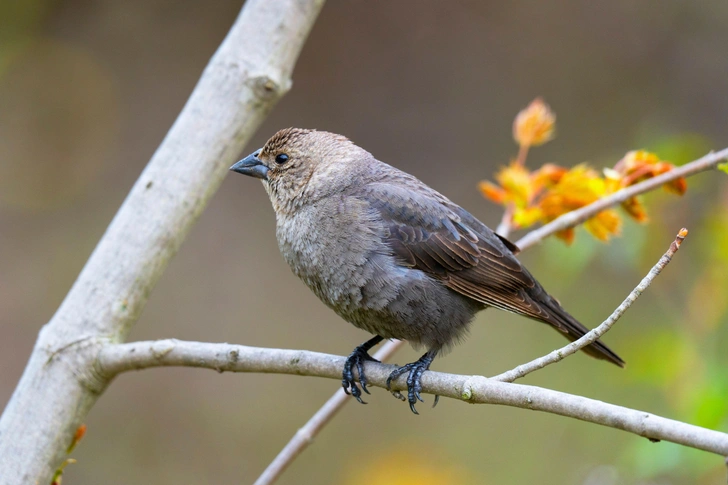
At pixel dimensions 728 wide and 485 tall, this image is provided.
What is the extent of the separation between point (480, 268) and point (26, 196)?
4.73 m

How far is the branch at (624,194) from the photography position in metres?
2.76

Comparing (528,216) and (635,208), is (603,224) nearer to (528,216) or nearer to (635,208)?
(635,208)

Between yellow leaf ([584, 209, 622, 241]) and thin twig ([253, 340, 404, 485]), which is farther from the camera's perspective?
yellow leaf ([584, 209, 622, 241])

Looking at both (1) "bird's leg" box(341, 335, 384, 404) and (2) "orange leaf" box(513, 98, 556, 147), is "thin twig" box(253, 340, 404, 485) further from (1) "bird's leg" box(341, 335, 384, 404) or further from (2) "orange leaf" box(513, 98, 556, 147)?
(2) "orange leaf" box(513, 98, 556, 147)

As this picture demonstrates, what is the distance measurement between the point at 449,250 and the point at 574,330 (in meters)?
0.61

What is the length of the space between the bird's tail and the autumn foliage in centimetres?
33

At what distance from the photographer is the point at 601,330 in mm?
1857

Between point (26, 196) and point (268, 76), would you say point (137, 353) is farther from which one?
point (26, 196)

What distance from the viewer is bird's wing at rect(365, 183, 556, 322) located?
2.98 m

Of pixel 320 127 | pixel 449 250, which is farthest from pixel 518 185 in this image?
pixel 320 127

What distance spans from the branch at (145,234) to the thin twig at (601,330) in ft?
4.66

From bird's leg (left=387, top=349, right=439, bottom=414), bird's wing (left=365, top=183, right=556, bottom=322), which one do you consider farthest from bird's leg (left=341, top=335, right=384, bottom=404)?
Result: bird's wing (left=365, top=183, right=556, bottom=322)

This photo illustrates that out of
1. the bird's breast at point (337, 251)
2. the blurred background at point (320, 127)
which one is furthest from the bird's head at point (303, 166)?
the blurred background at point (320, 127)

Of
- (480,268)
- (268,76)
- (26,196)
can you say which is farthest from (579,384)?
(26,196)
